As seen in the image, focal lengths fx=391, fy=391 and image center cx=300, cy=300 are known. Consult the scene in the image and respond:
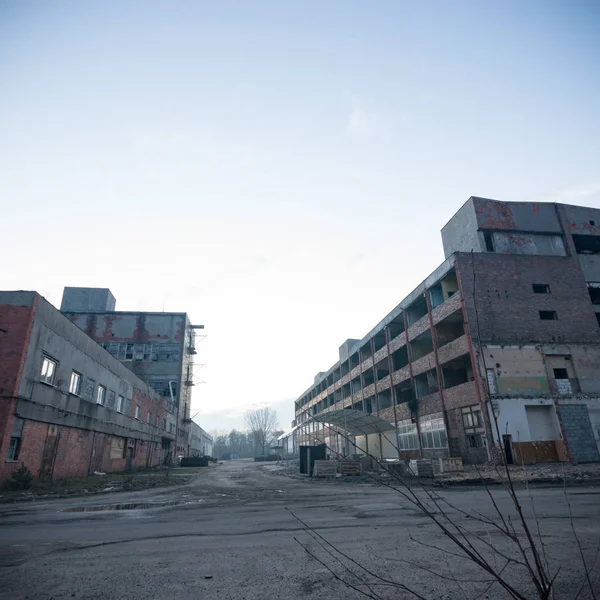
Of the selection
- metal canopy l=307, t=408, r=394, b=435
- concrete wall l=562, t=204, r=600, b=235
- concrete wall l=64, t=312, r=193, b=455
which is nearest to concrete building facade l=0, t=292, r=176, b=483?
metal canopy l=307, t=408, r=394, b=435

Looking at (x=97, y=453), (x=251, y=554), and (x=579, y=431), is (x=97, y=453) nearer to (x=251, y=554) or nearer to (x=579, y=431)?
(x=251, y=554)

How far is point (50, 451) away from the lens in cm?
1658

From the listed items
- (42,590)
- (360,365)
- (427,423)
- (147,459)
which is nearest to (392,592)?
(42,590)

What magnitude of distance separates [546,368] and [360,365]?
20.8 m

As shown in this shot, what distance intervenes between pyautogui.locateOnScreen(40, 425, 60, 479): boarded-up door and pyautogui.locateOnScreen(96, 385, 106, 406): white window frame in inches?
202

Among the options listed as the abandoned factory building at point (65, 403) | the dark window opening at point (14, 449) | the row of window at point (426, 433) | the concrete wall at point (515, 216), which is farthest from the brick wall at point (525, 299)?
the dark window opening at point (14, 449)

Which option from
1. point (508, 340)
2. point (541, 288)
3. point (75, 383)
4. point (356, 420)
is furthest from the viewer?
point (356, 420)

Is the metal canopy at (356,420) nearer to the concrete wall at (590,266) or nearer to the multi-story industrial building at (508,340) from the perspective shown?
the multi-story industrial building at (508,340)

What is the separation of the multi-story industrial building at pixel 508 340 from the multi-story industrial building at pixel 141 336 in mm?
22710

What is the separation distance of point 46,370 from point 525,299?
86.6 ft

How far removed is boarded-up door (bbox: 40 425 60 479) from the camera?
16016 millimetres

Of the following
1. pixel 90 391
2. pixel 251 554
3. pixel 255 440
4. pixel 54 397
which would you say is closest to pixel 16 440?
pixel 54 397

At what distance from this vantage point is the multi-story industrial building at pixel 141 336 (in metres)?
42.4

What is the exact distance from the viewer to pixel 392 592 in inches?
124
